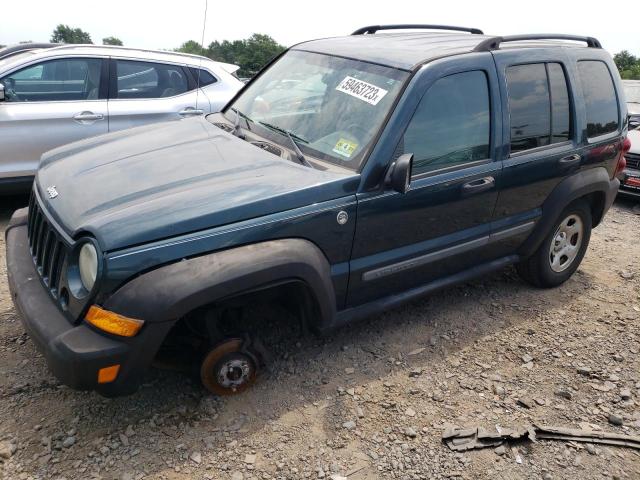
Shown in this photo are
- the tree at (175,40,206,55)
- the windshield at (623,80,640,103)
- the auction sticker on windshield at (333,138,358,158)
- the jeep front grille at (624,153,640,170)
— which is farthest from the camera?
the windshield at (623,80,640,103)

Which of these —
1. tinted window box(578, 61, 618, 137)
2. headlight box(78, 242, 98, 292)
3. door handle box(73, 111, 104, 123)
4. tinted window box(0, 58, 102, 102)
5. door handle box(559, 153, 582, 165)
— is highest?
tinted window box(578, 61, 618, 137)

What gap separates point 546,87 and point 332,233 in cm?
192

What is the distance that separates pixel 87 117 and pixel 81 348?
11.9 ft

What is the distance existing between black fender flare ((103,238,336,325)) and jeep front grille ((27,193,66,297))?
470 mm

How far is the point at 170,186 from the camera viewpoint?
8.69 ft

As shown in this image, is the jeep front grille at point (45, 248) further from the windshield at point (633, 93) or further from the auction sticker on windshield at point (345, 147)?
the windshield at point (633, 93)

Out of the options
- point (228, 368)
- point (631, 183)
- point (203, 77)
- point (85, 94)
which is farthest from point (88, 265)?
point (631, 183)

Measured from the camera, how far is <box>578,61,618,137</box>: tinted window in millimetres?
3855

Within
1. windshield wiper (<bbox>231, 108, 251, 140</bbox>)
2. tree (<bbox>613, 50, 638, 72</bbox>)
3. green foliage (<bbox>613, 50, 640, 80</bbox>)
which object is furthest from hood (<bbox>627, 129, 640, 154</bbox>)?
tree (<bbox>613, 50, 638, 72</bbox>)

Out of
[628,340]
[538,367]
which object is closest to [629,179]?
[628,340]

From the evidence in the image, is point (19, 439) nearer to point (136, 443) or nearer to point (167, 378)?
point (136, 443)

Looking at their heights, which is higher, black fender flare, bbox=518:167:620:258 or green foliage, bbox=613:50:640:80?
green foliage, bbox=613:50:640:80

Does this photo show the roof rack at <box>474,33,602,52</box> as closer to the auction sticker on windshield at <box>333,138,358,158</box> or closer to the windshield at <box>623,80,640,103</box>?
the auction sticker on windshield at <box>333,138,358,158</box>

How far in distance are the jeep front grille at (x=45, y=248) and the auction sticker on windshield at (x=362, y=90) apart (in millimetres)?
1736
